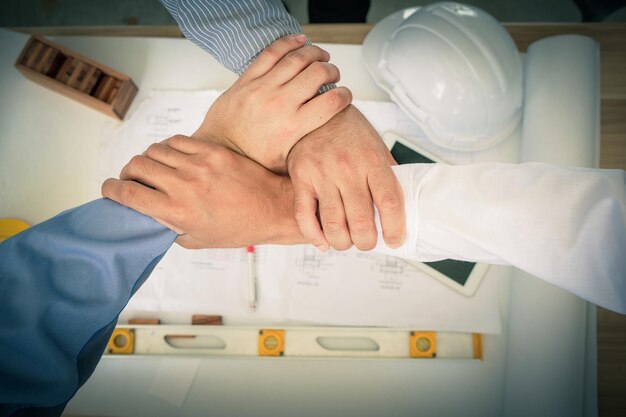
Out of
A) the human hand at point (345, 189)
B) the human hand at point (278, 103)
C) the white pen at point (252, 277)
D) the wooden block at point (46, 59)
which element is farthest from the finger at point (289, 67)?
the wooden block at point (46, 59)

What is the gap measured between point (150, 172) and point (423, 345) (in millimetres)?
606

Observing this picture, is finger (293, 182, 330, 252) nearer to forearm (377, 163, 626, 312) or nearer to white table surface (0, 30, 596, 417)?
forearm (377, 163, 626, 312)

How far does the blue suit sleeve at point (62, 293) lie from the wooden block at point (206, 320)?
0.24 meters

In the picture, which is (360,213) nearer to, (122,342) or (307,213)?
(307,213)

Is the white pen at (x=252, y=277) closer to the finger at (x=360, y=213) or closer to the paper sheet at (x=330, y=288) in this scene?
the paper sheet at (x=330, y=288)

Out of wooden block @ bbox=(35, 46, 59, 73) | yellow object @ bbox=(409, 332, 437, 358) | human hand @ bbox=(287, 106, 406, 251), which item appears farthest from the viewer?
wooden block @ bbox=(35, 46, 59, 73)

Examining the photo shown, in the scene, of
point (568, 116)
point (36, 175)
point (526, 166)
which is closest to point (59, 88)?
point (36, 175)

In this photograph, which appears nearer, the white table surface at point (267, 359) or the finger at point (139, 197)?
the finger at point (139, 197)

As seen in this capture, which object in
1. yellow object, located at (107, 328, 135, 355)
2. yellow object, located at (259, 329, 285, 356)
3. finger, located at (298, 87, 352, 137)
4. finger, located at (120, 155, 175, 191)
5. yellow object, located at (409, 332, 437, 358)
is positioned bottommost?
yellow object, located at (107, 328, 135, 355)

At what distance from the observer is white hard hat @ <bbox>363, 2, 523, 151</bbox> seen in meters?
0.73

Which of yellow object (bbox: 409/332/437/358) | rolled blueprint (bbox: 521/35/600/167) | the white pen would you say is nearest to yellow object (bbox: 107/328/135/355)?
the white pen

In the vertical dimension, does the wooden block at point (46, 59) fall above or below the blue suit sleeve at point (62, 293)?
above

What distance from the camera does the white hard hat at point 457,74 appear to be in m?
0.73

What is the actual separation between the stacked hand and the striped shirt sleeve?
5 cm
